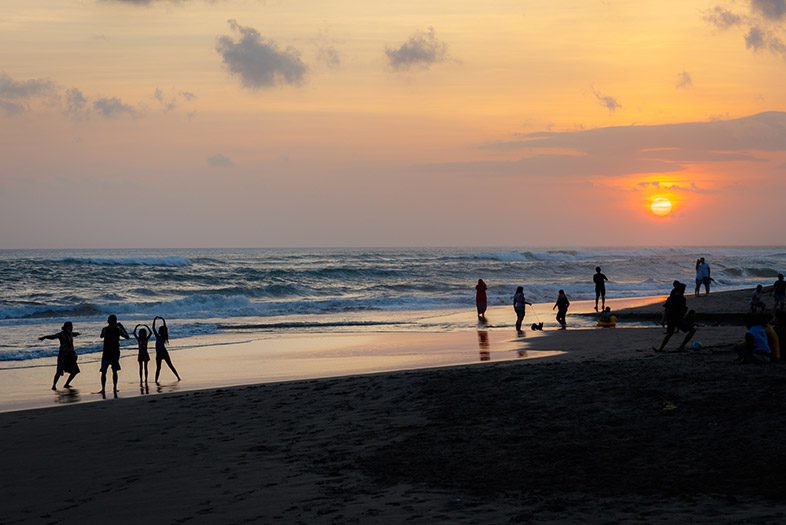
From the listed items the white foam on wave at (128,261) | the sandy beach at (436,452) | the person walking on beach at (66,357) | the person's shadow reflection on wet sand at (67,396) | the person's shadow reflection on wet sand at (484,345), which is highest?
the white foam on wave at (128,261)

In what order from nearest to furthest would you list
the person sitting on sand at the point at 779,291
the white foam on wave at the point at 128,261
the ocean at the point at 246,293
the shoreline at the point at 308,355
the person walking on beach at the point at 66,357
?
the person walking on beach at the point at 66,357 → the shoreline at the point at 308,355 → the person sitting on sand at the point at 779,291 → the ocean at the point at 246,293 → the white foam on wave at the point at 128,261

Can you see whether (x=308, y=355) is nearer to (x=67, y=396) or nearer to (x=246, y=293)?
(x=67, y=396)

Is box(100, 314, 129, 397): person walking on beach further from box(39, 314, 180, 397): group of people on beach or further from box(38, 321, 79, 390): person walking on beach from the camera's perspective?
box(38, 321, 79, 390): person walking on beach

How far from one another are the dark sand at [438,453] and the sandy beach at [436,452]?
26mm

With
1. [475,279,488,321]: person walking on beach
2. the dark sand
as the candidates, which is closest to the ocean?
[475,279,488,321]: person walking on beach

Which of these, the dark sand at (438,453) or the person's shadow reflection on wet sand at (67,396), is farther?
the person's shadow reflection on wet sand at (67,396)

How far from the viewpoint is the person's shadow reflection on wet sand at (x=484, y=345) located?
19453 millimetres

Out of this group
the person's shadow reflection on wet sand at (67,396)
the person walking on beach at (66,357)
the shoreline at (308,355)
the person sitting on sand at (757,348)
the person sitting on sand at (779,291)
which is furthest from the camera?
the person sitting on sand at (779,291)

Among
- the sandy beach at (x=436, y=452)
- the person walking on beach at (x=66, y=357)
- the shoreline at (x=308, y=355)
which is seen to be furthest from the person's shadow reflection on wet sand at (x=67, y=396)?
the sandy beach at (x=436, y=452)

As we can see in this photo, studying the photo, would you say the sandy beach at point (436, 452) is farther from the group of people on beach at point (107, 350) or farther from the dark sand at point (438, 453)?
the group of people on beach at point (107, 350)

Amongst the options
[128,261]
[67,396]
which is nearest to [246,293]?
[128,261]

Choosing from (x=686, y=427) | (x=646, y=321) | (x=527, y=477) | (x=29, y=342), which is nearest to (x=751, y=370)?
(x=686, y=427)

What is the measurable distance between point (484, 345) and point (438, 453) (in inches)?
528

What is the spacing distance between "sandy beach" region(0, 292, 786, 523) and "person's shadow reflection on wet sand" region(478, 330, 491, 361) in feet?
19.0
